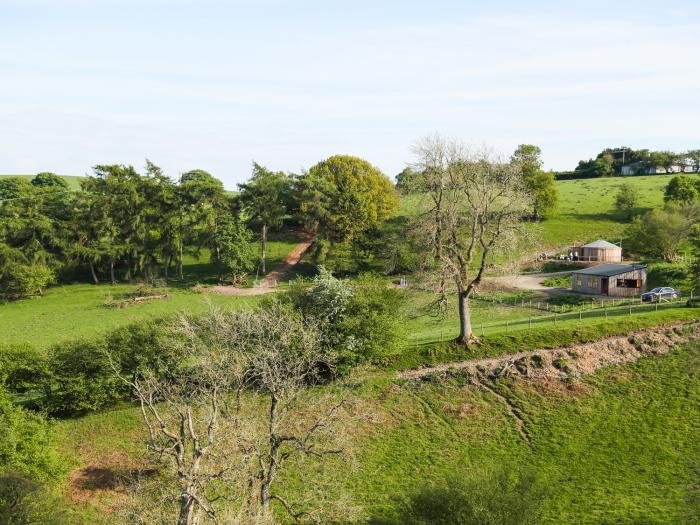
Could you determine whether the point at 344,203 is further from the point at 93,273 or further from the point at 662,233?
the point at 662,233

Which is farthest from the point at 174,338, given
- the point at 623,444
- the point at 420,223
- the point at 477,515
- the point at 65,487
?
the point at 623,444

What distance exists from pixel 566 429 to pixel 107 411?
27314mm

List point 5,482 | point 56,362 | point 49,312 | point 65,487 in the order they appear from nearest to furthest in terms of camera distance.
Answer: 1. point 5,482
2. point 65,487
3. point 56,362
4. point 49,312

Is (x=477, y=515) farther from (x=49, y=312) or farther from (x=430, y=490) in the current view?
(x=49, y=312)

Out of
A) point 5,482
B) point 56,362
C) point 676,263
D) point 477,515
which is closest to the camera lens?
point 477,515

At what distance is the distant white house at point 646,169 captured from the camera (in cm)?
12600

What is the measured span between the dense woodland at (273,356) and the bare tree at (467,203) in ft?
0.42

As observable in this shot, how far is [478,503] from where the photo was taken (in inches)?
725

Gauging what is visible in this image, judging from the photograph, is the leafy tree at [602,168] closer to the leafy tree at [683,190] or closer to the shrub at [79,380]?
the leafy tree at [683,190]

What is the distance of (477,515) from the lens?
1788 cm

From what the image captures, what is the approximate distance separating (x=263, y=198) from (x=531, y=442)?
50379mm

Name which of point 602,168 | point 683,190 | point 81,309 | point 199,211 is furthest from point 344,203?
point 602,168

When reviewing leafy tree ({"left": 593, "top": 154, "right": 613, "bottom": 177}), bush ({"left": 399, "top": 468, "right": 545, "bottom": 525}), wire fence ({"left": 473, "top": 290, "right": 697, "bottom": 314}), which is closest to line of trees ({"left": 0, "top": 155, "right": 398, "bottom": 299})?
wire fence ({"left": 473, "top": 290, "right": 697, "bottom": 314})

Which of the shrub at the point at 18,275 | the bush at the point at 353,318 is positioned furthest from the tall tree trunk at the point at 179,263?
the bush at the point at 353,318
